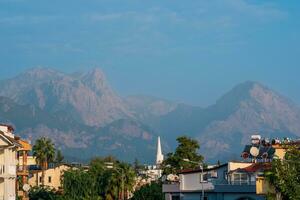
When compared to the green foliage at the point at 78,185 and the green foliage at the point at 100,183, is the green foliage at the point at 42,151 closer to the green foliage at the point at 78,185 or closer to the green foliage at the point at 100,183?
the green foliage at the point at 100,183

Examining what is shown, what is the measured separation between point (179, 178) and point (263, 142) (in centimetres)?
1082

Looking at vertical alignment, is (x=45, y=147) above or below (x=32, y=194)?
above

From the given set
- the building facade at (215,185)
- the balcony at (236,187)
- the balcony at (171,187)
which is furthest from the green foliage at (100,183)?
the balcony at (236,187)

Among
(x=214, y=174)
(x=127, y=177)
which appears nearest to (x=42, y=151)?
(x=127, y=177)

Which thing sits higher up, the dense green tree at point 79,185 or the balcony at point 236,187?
the dense green tree at point 79,185

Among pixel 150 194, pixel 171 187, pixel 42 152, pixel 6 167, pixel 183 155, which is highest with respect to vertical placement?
pixel 42 152

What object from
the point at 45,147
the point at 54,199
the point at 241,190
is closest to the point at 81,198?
the point at 54,199

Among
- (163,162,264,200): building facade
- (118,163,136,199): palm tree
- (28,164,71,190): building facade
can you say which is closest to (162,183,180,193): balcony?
(163,162,264,200): building facade

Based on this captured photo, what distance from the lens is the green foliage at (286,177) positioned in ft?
157

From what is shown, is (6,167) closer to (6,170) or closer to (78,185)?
(6,170)

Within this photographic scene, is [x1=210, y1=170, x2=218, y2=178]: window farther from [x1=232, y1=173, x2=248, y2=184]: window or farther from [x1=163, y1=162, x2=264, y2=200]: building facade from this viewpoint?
[x1=232, y1=173, x2=248, y2=184]: window

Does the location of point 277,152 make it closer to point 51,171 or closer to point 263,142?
point 263,142

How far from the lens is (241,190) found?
74125 millimetres

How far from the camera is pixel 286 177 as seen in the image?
48.5 metres
